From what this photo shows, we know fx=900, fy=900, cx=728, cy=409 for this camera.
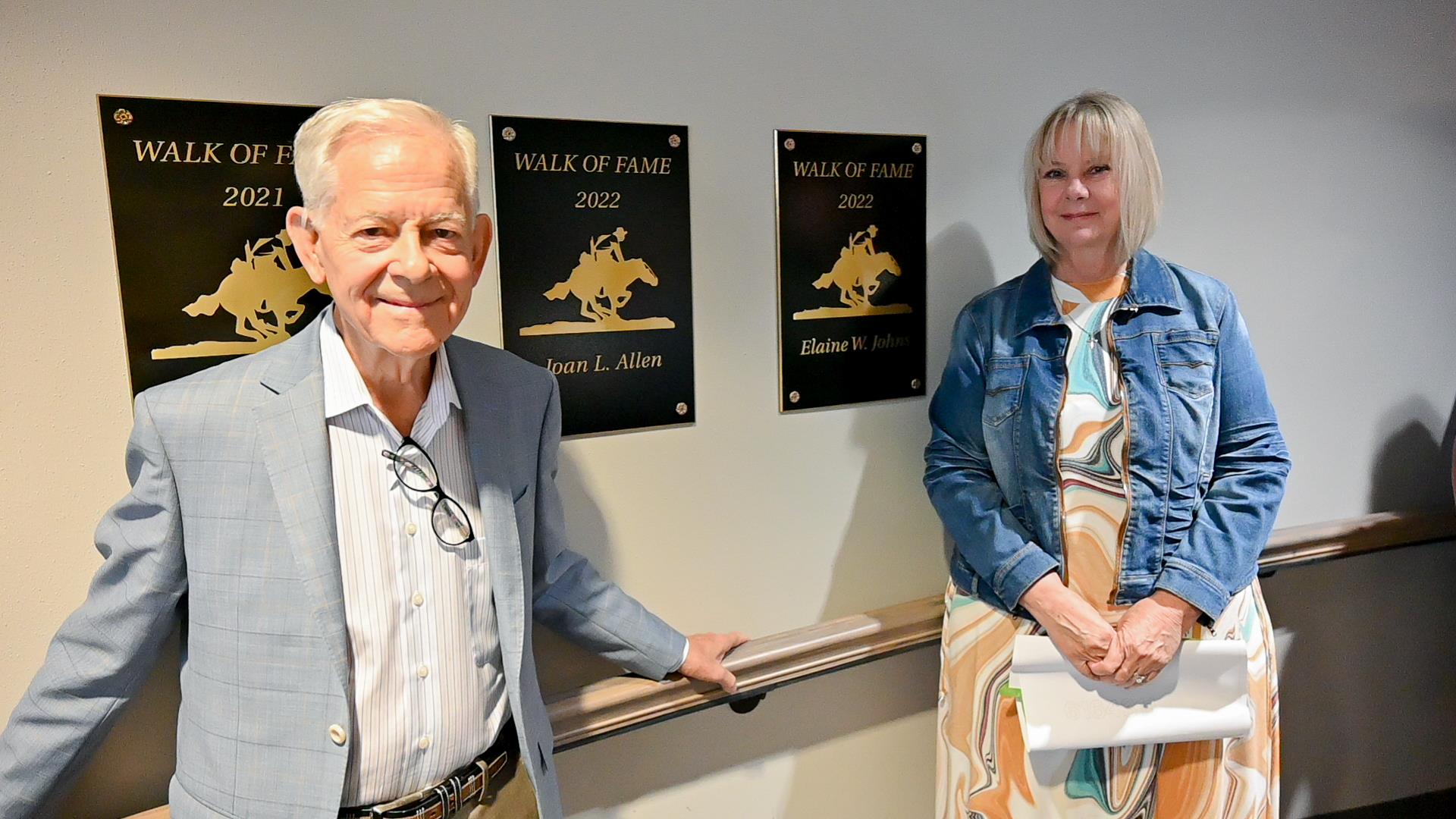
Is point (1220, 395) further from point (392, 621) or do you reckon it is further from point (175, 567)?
point (175, 567)

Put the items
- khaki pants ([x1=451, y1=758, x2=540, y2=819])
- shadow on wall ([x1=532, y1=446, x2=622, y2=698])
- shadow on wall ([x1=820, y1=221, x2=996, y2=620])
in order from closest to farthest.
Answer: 1. khaki pants ([x1=451, y1=758, x2=540, y2=819])
2. shadow on wall ([x1=532, y1=446, x2=622, y2=698])
3. shadow on wall ([x1=820, y1=221, x2=996, y2=620])

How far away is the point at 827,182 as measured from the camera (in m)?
1.79

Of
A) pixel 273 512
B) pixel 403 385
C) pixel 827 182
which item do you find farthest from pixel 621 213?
pixel 273 512

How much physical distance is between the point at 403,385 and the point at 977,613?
1.18 meters

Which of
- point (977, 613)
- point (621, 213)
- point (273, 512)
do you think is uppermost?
point (621, 213)

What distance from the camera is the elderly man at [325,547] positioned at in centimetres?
108

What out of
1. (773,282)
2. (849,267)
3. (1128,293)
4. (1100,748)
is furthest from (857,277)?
(1100,748)

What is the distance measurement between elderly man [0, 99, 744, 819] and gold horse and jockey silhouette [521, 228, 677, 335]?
13.8 inches

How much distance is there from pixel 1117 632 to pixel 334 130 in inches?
58.4

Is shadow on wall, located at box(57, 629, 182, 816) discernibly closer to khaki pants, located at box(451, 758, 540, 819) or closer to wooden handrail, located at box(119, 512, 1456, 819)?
wooden handrail, located at box(119, 512, 1456, 819)

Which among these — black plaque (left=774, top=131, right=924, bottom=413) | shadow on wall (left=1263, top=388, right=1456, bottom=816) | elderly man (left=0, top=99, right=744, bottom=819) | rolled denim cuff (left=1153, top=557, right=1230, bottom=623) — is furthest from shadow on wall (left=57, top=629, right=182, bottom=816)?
shadow on wall (left=1263, top=388, right=1456, bottom=816)

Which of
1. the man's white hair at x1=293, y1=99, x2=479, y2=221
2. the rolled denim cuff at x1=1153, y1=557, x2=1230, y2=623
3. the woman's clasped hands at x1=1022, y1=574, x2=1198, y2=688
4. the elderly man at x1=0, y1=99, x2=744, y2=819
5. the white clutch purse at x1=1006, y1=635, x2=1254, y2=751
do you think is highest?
the man's white hair at x1=293, y1=99, x2=479, y2=221

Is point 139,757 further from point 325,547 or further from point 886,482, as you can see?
point 886,482

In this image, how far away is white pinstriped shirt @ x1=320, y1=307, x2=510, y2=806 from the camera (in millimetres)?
1160
